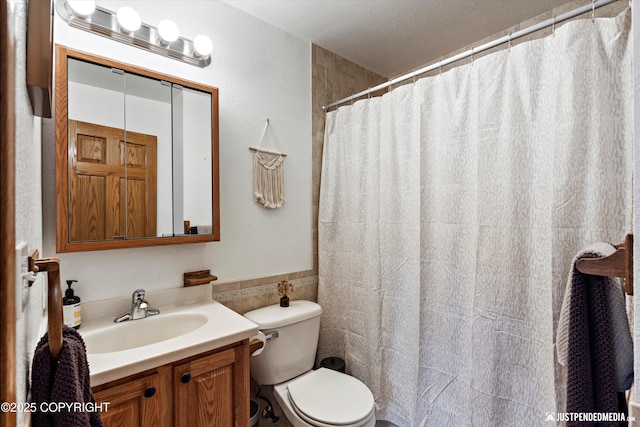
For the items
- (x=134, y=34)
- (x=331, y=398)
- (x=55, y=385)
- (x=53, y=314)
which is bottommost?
(x=331, y=398)

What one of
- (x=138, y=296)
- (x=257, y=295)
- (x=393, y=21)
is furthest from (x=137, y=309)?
(x=393, y=21)

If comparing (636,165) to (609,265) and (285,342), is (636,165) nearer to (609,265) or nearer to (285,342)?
(609,265)

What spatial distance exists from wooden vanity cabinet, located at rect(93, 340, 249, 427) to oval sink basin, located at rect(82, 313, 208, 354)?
0.26m

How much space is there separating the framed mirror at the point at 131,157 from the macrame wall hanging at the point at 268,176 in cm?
27

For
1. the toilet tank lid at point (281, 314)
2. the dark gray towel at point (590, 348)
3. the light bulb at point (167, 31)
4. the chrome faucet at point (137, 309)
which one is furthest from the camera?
the toilet tank lid at point (281, 314)

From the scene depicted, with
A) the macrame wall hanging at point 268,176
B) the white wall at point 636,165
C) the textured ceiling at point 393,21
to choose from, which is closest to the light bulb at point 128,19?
the textured ceiling at point 393,21

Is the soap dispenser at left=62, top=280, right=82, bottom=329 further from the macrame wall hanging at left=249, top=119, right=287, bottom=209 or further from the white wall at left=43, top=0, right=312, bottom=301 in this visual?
the macrame wall hanging at left=249, top=119, right=287, bottom=209

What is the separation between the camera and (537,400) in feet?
3.92

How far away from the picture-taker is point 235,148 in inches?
66.9

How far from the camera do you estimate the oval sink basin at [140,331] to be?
46.7 inches

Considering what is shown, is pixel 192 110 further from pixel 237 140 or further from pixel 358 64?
pixel 358 64

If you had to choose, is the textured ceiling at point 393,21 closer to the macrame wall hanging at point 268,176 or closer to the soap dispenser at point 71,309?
the macrame wall hanging at point 268,176

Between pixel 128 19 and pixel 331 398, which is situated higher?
pixel 128 19

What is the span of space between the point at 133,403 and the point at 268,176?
122 centimetres
